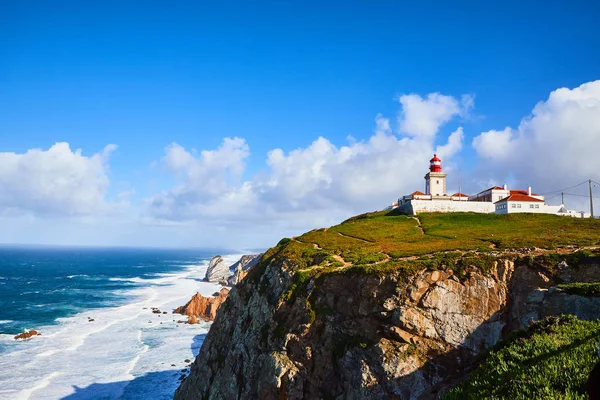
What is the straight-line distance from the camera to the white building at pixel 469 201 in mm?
55344

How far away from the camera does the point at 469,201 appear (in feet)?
204

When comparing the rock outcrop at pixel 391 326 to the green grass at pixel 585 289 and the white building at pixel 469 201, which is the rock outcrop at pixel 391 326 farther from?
the white building at pixel 469 201

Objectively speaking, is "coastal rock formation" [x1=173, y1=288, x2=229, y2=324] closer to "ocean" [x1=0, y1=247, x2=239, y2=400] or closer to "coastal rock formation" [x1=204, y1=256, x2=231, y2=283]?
"ocean" [x1=0, y1=247, x2=239, y2=400]

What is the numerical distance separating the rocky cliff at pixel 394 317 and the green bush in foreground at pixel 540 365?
15.7ft

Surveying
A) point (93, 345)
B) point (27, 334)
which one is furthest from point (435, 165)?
point (27, 334)

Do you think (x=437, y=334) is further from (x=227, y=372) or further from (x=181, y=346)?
(x=181, y=346)

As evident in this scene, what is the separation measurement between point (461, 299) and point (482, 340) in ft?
8.73

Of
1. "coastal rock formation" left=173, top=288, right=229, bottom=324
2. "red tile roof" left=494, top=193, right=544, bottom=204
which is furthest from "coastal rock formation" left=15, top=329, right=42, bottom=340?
"red tile roof" left=494, top=193, right=544, bottom=204

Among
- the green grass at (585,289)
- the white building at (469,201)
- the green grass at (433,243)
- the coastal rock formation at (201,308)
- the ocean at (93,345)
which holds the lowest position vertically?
the ocean at (93,345)

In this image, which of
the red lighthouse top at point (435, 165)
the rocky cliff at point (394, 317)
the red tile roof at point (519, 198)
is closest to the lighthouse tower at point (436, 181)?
the red lighthouse top at point (435, 165)

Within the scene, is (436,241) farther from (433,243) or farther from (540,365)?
(540,365)

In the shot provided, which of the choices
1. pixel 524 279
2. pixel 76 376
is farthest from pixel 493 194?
pixel 76 376

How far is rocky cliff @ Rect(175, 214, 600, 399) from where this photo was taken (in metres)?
20.9

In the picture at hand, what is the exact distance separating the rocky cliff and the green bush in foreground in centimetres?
478
